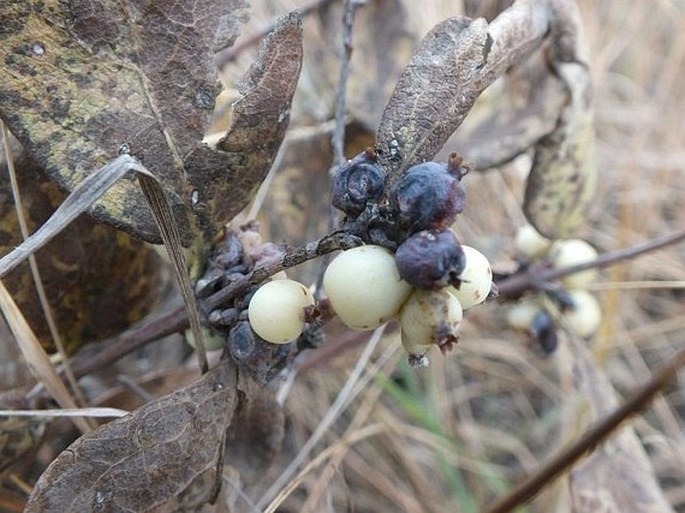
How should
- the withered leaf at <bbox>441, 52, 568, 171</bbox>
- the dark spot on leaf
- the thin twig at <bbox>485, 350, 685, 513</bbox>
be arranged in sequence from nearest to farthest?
the dark spot on leaf < the thin twig at <bbox>485, 350, 685, 513</bbox> < the withered leaf at <bbox>441, 52, 568, 171</bbox>

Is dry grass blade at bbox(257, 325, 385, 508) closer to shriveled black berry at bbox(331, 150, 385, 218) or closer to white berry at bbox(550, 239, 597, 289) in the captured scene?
white berry at bbox(550, 239, 597, 289)

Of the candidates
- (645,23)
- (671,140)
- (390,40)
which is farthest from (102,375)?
(645,23)

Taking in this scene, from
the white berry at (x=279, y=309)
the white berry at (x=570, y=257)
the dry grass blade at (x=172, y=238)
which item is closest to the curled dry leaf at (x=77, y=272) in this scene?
the dry grass blade at (x=172, y=238)

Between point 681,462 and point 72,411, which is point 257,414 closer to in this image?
point 72,411

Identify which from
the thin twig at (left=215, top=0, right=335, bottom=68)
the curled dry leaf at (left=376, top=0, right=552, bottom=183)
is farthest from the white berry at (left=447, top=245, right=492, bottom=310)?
the thin twig at (left=215, top=0, right=335, bottom=68)

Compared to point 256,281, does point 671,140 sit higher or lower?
lower

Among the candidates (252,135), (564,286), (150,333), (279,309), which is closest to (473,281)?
(279,309)
